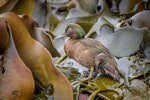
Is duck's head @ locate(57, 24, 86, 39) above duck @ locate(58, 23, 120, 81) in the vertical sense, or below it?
above

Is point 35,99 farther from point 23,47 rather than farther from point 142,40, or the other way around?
point 142,40

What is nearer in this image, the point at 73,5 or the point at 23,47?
the point at 23,47

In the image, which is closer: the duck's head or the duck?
the duck

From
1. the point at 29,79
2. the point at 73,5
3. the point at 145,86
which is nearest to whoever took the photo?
the point at 29,79

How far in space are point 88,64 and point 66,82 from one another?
17 cm

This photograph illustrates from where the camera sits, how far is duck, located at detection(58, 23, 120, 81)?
4.57 ft

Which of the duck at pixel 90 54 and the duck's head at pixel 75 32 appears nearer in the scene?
the duck at pixel 90 54

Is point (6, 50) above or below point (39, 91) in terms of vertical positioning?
above

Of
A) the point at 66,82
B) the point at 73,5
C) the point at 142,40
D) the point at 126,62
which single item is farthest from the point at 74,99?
the point at 73,5

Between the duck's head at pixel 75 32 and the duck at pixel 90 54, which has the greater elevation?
the duck's head at pixel 75 32

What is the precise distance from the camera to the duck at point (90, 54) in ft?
4.57

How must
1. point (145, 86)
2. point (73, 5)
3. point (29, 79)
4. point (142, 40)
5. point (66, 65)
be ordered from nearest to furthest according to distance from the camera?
point (29, 79) → point (145, 86) → point (66, 65) → point (142, 40) → point (73, 5)

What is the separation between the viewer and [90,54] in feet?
4.68

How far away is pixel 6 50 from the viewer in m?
1.30
